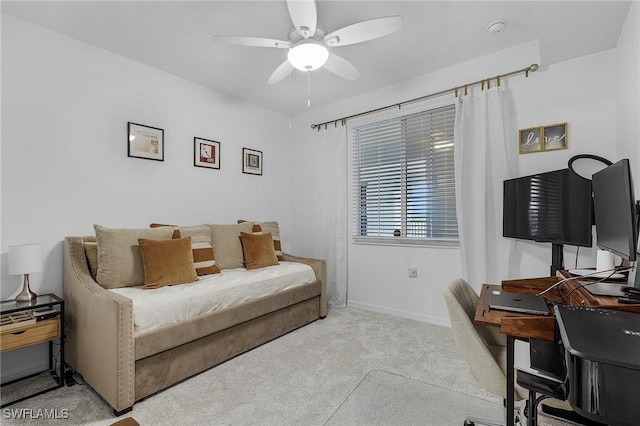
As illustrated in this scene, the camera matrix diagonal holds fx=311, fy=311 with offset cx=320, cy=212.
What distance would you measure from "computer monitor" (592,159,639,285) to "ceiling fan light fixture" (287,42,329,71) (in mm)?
1797

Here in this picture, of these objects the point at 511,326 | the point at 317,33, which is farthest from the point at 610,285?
the point at 317,33

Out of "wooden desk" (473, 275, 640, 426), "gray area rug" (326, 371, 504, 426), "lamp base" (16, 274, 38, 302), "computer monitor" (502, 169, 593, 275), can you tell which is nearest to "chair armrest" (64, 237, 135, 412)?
"lamp base" (16, 274, 38, 302)

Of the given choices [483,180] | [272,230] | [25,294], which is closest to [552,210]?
[483,180]

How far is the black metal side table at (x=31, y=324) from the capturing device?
6.37ft

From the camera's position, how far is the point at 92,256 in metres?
2.46

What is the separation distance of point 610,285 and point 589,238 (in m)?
0.86

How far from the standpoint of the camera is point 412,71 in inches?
129

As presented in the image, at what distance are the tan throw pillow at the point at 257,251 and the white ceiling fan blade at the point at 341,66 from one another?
188 centimetres

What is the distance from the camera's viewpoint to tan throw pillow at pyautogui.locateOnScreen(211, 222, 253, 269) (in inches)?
128

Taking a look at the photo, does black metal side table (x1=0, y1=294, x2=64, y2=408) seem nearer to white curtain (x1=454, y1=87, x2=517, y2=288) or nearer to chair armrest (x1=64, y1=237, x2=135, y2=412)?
chair armrest (x1=64, y1=237, x2=135, y2=412)

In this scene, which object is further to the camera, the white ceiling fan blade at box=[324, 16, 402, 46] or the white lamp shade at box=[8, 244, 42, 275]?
the white lamp shade at box=[8, 244, 42, 275]

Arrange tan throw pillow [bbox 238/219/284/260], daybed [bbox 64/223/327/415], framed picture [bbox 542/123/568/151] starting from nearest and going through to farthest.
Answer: daybed [bbox 64/223/327/415], framed picture [bbox 542/123/568/151], tan throw pillow [bbox 238/219/284/260]

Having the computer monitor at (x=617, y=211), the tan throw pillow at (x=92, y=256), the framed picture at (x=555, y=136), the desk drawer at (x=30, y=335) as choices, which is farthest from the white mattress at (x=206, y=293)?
the framed picture at (x=555, y=136)

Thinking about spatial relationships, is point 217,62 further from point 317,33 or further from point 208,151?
point 317,33
